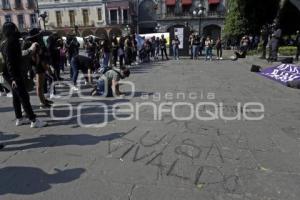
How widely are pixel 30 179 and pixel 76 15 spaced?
5231cm

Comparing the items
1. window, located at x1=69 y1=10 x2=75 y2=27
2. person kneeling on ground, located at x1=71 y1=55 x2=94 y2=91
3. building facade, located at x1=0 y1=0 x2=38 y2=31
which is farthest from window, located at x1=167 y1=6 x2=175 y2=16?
person kneeling on ground, located at x1=71 y1=55 x2=94 y2=91

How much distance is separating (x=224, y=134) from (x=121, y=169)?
2.08m

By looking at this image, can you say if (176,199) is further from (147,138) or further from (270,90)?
(270,90)

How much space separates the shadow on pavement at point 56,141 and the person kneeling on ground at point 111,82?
3080mm

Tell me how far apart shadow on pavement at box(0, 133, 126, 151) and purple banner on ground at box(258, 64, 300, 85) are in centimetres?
726

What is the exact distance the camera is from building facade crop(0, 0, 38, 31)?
53.2 metres

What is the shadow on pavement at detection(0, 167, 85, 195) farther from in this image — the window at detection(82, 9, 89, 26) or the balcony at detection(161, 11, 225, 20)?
A: the window at detection(82, 9, 89, 26)

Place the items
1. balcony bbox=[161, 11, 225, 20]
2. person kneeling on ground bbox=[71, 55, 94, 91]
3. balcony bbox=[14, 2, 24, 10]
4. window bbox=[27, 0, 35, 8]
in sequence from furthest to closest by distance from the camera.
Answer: balcony bbox=[14, 2, 24, 10] → window bbox=[27, 0, 35, 8] → balcony bbox=[161, 11, 225, 20] → person kneeling on ground bbox=[71, 55, 94, 91]

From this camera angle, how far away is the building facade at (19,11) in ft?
174

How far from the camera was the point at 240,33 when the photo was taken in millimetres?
27500

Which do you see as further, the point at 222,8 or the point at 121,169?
the point at 222,8

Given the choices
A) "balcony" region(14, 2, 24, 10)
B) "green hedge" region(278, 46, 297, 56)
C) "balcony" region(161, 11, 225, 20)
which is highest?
"balcony" region(14, 2, 24, 10)

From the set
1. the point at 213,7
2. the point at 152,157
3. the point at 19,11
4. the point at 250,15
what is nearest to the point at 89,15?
the point at 19,11

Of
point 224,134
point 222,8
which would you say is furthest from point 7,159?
point 222,8
